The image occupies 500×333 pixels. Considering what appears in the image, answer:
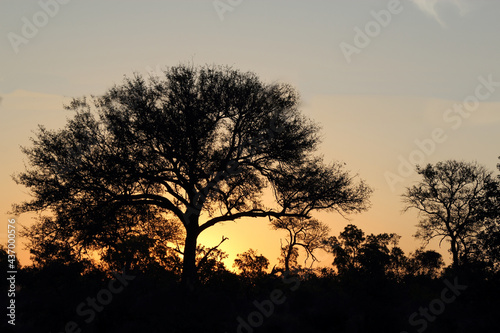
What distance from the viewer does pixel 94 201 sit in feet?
97.0

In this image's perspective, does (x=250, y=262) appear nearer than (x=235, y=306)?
No

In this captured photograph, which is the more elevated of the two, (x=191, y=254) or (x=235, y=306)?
(x=191, y=254)

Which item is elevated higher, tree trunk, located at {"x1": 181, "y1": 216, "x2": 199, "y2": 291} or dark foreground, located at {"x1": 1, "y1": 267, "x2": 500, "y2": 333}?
tree trunk, located at {"x1": 181, "y1": 216, "x2": 199, "y2": 291}

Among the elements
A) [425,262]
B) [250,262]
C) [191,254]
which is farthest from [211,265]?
[425,262]

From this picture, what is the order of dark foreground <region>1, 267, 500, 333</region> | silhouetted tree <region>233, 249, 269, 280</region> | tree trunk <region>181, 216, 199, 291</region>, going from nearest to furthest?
dark foreground <region>1, 267, 500, 333</region>, tree trunk <region>181, 216, 199, 291</region>, silhouetted tree <region>233, 249, 269, 280</region>

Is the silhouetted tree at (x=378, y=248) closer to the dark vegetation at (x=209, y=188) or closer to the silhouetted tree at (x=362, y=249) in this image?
the silhouetted tree at (x=362, y=249)

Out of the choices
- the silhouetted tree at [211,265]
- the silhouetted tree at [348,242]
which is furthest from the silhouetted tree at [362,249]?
the silhouetted tree at [211,265]

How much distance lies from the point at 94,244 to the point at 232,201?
328 inches

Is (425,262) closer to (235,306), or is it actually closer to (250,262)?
(250,262)

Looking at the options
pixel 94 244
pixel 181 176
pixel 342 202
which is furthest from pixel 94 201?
pixel 342 202

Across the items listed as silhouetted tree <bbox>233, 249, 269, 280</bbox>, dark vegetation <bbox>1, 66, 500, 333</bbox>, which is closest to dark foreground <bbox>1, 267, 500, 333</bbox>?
dark vegetation <bbox>1, 66, 500, 333</bbox>

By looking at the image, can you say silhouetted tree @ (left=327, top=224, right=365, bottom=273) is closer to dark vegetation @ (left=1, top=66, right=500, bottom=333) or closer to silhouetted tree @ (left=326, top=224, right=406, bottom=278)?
silhouetted tree @ (left=326, top=224, right=406, bottom=278)

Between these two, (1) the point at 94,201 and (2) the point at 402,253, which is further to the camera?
(2) the point at 402,253

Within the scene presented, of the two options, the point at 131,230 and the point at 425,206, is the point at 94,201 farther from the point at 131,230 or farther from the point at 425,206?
the point at 425,206
